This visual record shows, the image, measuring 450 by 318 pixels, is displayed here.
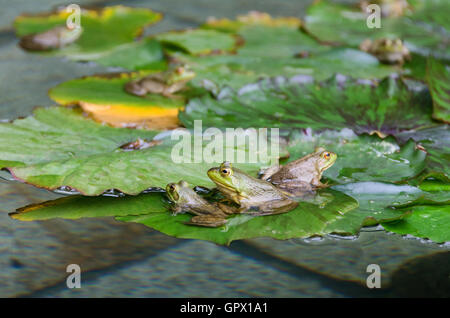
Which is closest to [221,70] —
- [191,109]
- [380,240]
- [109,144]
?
[191,109]

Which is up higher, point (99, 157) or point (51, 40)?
point (51, 40)

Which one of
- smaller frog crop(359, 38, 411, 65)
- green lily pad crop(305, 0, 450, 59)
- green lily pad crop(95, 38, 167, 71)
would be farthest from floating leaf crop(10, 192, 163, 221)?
green lily pad crop(305, 0, 450, 59)

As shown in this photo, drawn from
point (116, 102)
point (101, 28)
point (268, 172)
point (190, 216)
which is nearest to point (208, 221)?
point (190, 216)

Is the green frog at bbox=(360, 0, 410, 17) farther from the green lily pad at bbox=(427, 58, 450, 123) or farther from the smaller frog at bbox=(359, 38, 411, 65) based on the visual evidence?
the green lily pad at bbox=(427, 58, 450, 123)

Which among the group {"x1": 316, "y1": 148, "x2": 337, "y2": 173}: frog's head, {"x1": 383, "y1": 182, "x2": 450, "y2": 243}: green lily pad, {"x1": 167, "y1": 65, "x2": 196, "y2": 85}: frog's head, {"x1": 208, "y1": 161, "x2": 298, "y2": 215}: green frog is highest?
{"x1": 167, "y1": 65, "x2": 196, "y2": 85}: frog's head

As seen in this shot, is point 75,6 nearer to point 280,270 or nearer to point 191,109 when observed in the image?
point 191,109

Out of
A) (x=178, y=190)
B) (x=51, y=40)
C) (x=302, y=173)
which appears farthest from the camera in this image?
(x=51, y=40)

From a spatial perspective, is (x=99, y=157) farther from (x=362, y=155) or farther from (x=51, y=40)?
(x=51, y=40)
